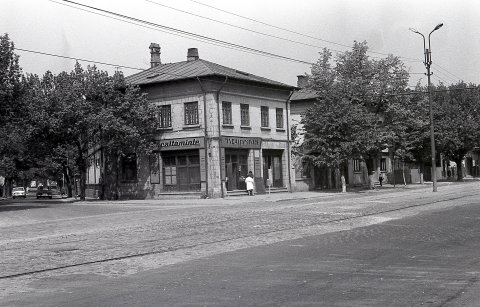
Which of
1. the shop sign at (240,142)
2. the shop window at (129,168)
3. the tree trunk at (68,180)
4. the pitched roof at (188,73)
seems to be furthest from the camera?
the tree trunk at (68,180)

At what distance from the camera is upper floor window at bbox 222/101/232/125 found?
37781mm

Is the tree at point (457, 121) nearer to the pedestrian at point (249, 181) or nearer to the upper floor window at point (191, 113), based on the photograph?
the pedestrian at point (249, 181)

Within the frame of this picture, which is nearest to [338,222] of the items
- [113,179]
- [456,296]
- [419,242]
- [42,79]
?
[419,242]

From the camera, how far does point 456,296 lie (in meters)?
6.47

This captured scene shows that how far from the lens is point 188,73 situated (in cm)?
3809

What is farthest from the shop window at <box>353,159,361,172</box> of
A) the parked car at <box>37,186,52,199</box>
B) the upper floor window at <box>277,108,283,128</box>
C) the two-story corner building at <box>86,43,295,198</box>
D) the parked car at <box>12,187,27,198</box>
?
the parked car at <box>12,187,27,198</box>

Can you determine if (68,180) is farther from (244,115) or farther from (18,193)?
(244,115)

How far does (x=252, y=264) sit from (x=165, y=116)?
99.9 feet

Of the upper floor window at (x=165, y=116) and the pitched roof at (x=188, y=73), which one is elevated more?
the pitched roof at (x=188, y=73)

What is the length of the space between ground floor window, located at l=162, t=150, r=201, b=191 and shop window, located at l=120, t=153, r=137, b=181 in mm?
2977

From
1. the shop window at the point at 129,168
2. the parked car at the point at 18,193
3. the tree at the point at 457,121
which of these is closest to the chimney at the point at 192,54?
the shop window at the point at 129,168

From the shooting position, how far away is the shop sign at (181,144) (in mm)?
36753

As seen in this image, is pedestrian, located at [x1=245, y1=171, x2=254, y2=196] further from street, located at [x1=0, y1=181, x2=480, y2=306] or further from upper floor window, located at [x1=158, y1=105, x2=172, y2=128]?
street, located at [x1=0, y1=181, x2=480, y2=306]

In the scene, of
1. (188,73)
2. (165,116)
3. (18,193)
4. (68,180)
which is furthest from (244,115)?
(18,193)
